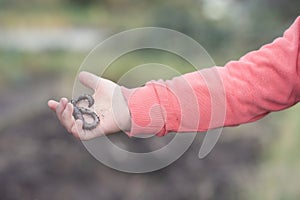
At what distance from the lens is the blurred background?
3.78 m

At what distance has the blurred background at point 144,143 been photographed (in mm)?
3777

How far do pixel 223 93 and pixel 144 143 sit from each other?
195cm

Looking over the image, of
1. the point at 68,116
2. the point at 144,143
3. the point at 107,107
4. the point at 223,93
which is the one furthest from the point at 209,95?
the point at 144,143

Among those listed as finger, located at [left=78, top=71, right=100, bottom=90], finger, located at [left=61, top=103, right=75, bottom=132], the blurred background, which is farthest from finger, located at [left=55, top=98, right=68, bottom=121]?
the blurred background

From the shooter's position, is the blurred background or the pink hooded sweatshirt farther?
the blurred background

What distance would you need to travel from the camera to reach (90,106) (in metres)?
2.03

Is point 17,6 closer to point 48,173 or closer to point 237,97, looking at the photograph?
point 48,173

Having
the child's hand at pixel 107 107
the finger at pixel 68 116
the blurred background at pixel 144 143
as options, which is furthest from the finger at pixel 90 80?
the blurred background at pixel 144 143

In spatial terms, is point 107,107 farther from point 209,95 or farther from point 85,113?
point 209,95

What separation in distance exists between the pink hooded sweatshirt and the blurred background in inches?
57.6

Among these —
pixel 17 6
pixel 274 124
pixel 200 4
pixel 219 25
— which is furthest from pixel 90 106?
pixel 17 6

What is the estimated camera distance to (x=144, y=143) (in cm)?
403

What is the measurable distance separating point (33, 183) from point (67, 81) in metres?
1.83

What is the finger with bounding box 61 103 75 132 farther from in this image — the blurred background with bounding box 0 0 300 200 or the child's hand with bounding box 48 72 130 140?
the blurred background with bounding box 0 0 300 200
